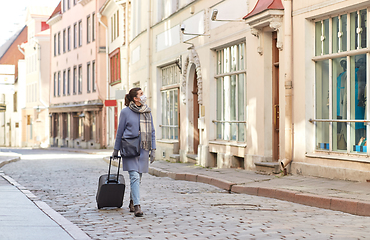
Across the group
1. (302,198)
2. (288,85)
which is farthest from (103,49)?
(302,198)

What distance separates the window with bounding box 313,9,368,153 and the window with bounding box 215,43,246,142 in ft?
11.1

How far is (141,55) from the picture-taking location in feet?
80.7

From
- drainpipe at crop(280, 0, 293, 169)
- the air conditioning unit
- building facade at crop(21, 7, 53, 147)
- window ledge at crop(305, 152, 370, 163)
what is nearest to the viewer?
window ledge at crop(305, 152, 370, 163)

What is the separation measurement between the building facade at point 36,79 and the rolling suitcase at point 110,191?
44.6 meters

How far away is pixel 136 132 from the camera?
8195mm

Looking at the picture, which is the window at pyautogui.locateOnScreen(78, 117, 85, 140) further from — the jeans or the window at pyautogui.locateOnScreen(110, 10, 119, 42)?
the jeans

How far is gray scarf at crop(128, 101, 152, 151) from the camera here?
817cm

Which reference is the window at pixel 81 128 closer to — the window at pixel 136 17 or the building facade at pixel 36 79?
the building facade at pixel 36 79

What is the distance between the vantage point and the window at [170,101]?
2070cm

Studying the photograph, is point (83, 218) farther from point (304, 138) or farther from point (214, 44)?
point (214, 44)

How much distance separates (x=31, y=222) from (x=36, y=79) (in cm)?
5001

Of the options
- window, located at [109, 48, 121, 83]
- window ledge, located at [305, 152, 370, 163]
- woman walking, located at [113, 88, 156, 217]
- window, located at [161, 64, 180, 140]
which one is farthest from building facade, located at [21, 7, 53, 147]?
woman walking, located at [113, 88, 156, 217]

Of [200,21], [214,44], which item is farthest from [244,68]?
[200,21]

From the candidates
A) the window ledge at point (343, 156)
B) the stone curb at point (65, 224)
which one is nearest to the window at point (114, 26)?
the window ledge at point (343, 156)
